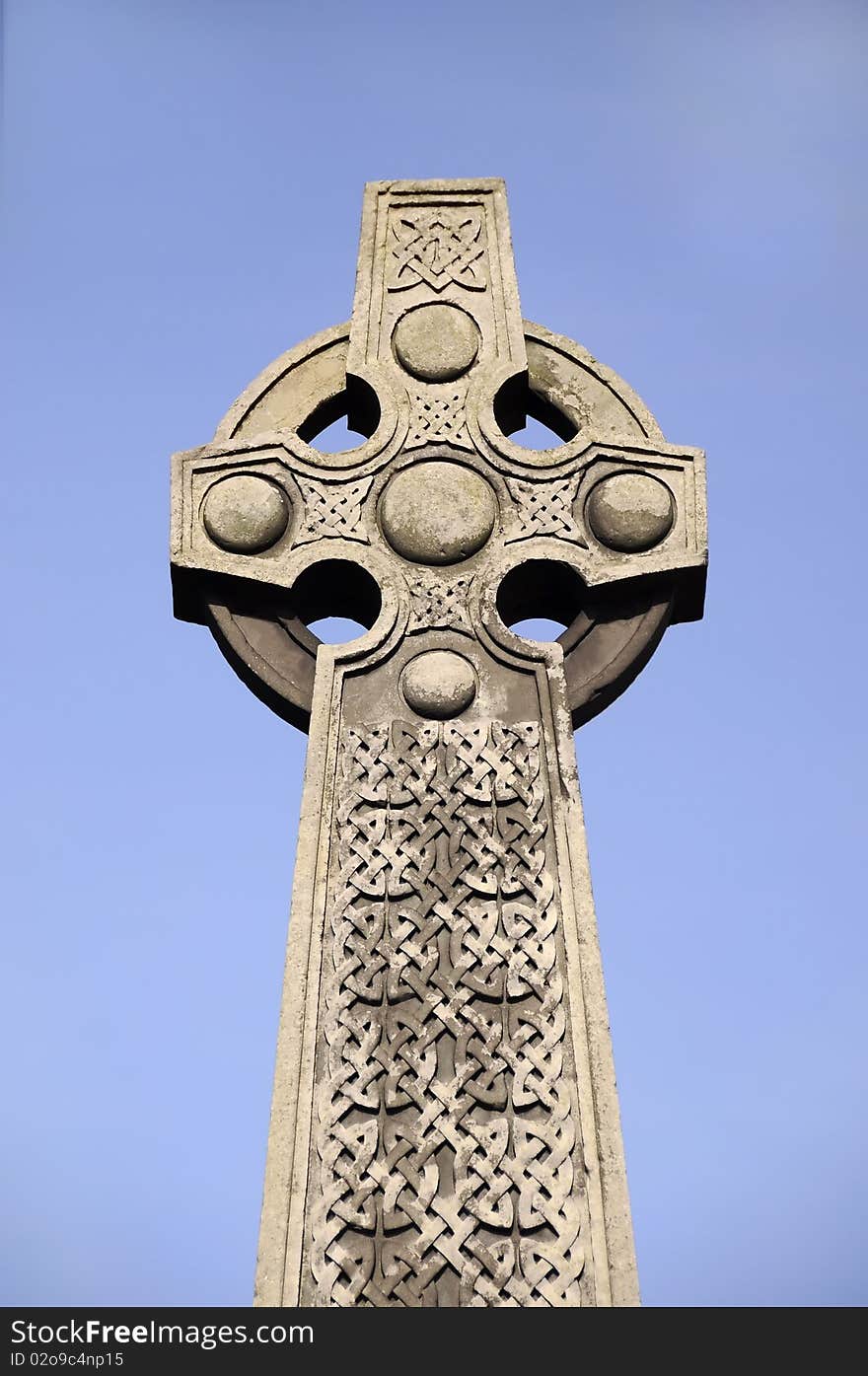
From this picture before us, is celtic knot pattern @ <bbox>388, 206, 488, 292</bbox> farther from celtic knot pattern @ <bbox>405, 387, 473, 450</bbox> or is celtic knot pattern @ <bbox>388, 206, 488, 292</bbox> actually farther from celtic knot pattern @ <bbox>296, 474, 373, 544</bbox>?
celtic knot pattern @ <bbox>296, 474, 373, 544</bbox>

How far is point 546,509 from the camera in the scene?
19.0ft

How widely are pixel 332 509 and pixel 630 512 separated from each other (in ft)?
3.12

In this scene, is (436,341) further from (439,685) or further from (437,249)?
(439,685)

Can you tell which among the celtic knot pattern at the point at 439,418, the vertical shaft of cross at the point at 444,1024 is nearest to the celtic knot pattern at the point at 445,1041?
the vertical shaft of cross at the point at 444,1024

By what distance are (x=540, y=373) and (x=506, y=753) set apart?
143 cm

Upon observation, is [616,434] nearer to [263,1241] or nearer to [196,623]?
[196,623]

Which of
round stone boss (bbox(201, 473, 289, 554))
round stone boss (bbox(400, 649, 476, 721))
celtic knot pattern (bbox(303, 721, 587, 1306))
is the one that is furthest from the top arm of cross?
celtic knot pattern (bbox(303, 721, 587, 1306))

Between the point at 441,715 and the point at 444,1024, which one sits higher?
the point at 441,715

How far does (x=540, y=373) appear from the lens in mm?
6055

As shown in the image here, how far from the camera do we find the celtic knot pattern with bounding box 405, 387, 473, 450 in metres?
5.89

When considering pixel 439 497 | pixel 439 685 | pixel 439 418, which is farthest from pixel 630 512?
pixel 439 685
